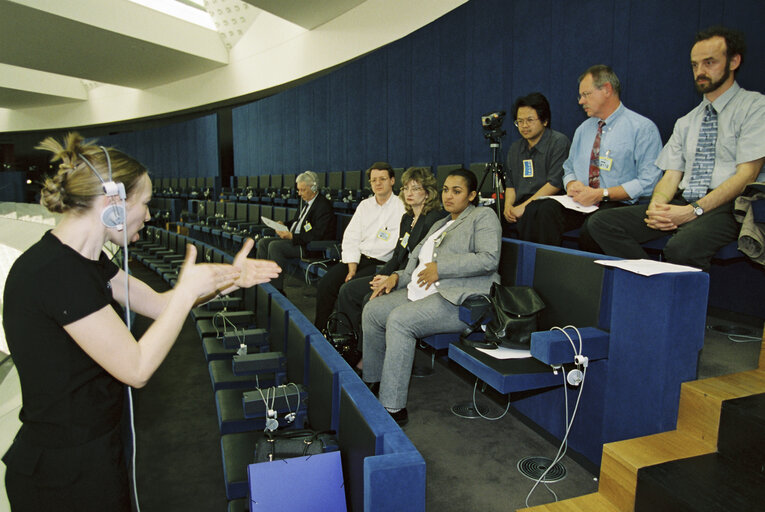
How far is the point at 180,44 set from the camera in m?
9.27

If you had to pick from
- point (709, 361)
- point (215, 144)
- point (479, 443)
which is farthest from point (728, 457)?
point (215, 144)

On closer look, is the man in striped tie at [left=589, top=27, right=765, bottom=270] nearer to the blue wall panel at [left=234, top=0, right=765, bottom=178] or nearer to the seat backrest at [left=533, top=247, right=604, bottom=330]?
the seat backrest at [left=533, top=247, right=604, bottom=330]

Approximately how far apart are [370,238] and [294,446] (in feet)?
7.83

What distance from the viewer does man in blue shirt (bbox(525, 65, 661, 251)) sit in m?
2.47

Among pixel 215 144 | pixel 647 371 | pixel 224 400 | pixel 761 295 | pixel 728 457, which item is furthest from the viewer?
pixel 215 144

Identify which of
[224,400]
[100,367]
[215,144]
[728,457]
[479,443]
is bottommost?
[479,443]

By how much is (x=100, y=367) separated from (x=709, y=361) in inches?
84.7

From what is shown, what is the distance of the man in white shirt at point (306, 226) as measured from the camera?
14.6 feet

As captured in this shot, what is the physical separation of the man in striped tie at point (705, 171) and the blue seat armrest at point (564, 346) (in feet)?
2.12

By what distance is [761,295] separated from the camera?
8.06 feet

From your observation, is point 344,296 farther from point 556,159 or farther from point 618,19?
point 618,19

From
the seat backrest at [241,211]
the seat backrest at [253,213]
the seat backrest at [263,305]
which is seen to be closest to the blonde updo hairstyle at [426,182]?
the seat backrest at [263,305]

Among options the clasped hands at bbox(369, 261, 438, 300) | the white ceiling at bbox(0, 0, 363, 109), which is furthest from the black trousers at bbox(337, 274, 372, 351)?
the white ceiling at bbox(0, 0, 363, 109)

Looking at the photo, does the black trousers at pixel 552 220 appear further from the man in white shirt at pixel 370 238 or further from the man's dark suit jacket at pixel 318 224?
the man's dark suit jacket at pixel 318 224
